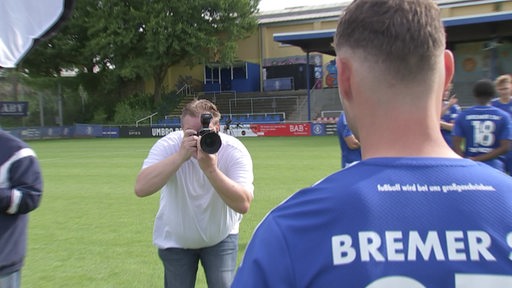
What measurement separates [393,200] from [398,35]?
39cm

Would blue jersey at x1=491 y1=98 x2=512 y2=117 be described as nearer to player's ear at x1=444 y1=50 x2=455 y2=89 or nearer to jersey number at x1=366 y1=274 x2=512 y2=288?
player's ear at x1=444 y1=50 x2=455 y2=89

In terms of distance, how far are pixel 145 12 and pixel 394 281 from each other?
139 feet

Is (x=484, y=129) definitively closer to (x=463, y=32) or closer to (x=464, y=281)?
(x=464, y=281)

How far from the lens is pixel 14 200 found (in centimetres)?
303

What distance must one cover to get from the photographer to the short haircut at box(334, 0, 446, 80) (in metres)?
2.05

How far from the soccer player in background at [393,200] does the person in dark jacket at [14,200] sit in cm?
233

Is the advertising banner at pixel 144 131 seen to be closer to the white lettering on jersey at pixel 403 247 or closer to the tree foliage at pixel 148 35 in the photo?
the tree foliage at pixel 148 35

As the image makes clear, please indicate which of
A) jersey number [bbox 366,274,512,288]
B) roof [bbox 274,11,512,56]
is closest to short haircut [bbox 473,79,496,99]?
jersey number [bbox 366,274,512,288]

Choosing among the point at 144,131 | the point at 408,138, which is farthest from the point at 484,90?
the point at 144,131

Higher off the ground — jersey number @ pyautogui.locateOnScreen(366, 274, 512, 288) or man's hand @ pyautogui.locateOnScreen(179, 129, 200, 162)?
man's hand @ pyautogui.locateOnScreen(179, 129, 200, 162)

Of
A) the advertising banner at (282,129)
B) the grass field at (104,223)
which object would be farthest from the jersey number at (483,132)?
the advertising banner at (282,129)

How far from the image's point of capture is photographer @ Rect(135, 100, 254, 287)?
3.29 m

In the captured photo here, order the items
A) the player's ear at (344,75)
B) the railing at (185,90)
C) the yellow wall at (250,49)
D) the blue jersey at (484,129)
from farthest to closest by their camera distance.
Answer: the railing at (185,90) → the yellow wall at (250,49) → the blue jersey at (484,129) → the player's ear at (344,75)

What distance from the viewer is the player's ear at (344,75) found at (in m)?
1.25
